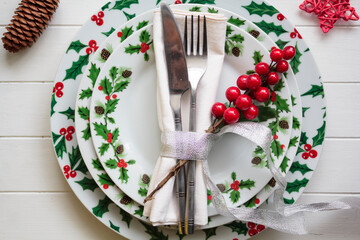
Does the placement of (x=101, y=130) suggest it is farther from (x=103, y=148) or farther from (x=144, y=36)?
(x=144, y=36)

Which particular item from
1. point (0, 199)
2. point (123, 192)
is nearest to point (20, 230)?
point (0, 199)

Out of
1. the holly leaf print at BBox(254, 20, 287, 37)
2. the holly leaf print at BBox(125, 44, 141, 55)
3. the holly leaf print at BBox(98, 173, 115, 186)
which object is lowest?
the holly leaf print at BBox(98, 173, 115, 186)

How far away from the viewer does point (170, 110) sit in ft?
1.82

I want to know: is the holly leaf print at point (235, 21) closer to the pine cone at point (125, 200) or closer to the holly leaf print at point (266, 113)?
the holly leaf print at point (266, 113)

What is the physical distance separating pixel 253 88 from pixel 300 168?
0.18 m

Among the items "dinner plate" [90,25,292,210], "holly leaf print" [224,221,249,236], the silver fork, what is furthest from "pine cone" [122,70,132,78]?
"holly leaf print" [224,221,249,236]

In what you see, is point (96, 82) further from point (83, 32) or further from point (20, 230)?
point (20, 230)

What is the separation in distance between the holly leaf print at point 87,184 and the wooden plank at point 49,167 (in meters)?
0.07

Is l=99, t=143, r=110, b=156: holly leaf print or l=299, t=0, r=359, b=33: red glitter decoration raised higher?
l=299, t=0, r=359, b=33: red glitter decoration

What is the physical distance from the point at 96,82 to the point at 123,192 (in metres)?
0.19

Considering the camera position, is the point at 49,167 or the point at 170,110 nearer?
the point at 170,110

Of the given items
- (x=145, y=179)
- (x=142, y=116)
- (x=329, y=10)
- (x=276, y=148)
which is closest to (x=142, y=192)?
(x=145, y=179)

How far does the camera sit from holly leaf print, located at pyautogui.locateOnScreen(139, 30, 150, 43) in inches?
22.6

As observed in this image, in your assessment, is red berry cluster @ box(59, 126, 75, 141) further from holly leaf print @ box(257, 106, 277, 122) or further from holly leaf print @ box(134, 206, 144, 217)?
holly leaf print @ box(257, 106, 277, 122)
